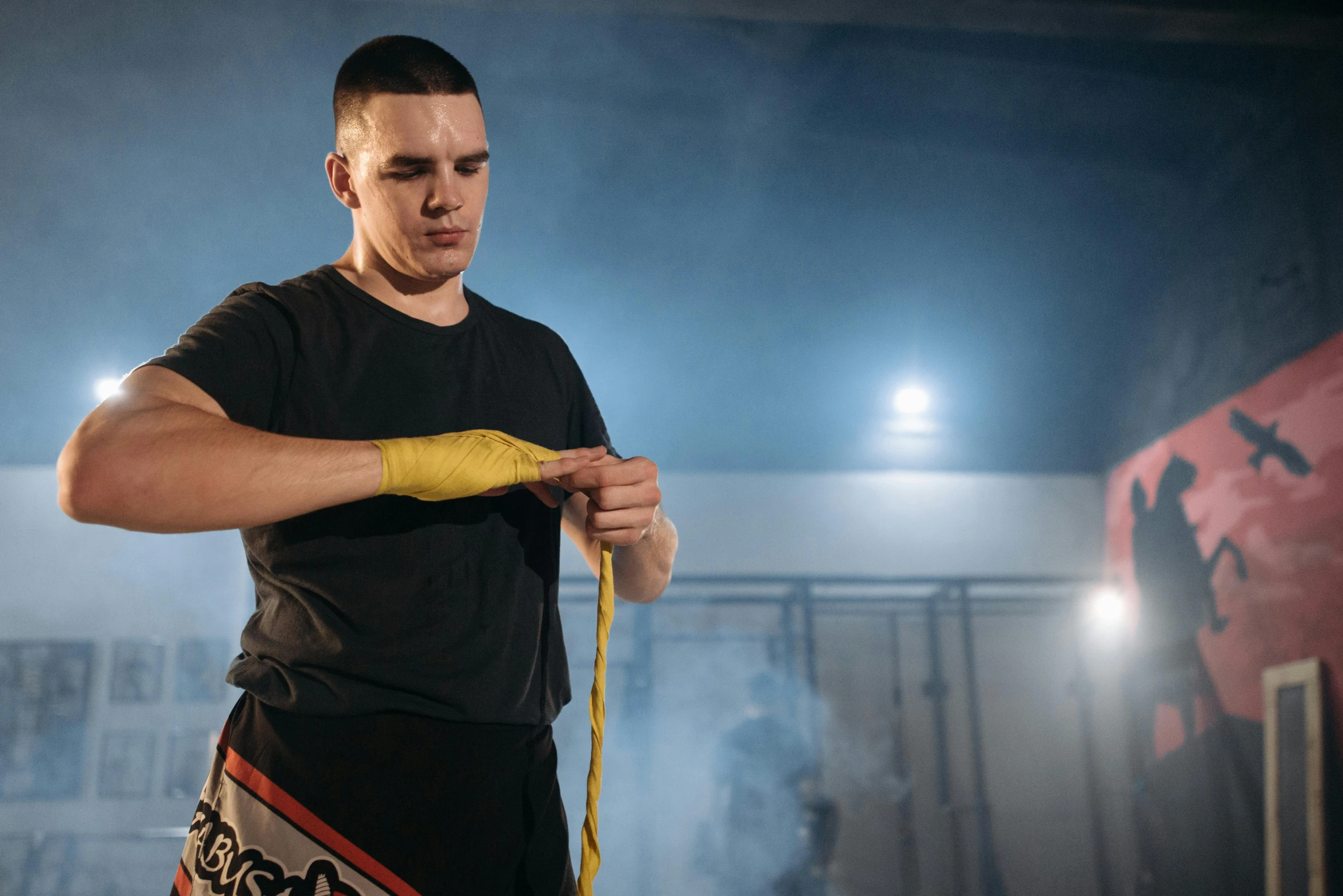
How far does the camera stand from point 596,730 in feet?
3.17

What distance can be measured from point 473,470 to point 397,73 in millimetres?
526

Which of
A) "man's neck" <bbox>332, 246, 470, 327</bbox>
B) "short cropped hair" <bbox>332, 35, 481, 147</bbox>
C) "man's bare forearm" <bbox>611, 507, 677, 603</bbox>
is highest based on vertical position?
"short cropped hair" <bbox>332, 35, 481, 147</bbox>

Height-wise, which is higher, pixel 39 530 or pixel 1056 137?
pixel 1056 137

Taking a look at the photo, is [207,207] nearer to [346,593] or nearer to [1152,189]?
[346,593]

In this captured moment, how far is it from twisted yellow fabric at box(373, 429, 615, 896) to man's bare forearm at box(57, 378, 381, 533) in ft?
0.14

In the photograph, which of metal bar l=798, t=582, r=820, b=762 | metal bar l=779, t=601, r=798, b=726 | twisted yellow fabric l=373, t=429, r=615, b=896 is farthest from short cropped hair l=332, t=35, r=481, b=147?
metal bar l=779, t=601, r=798, b=726

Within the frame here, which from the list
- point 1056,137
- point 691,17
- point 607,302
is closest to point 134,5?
point 691,17

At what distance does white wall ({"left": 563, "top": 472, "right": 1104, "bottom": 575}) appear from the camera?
609cm

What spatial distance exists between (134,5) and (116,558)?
13.1ft

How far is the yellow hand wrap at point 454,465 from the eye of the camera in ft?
2.72

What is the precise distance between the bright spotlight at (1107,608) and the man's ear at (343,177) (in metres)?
5.56

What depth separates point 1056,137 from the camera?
422 cm

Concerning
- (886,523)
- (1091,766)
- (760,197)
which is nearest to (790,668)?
(886,523)

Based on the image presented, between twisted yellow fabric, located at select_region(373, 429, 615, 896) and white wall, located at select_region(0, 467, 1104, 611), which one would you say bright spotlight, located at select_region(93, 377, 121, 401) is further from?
twisted yellow fabric, located at select_region(373, 429, 615, 896)
